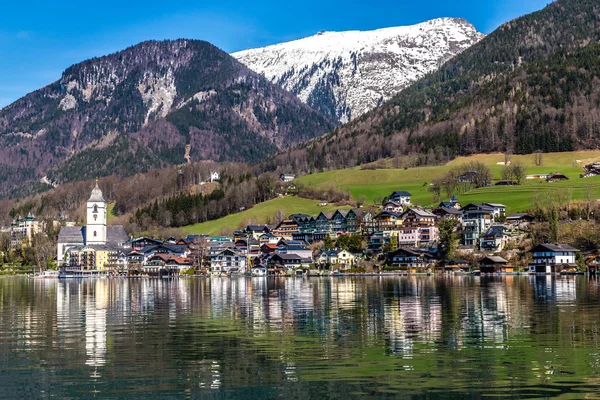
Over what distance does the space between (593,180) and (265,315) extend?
459 ft

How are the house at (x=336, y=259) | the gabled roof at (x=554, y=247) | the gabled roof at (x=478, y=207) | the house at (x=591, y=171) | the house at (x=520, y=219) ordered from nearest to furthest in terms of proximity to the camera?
1. the gabled roof at (x=554, y=247)
2. the house at (x=520, y=219)
3. the house at (x=336, y=259)
4. the gabled roof at (x=478, y=207)
5. the house at (x=591, y=171)

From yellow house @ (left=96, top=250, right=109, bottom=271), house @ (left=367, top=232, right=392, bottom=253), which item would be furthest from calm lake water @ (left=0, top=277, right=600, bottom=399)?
yellow house @ (left=96, top=250, right=109, bottom=271)

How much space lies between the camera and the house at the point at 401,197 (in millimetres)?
191538

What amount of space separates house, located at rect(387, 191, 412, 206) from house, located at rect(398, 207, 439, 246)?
2185 centimetres

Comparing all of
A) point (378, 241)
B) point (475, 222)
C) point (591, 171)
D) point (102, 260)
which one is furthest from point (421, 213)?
point (102, 260)

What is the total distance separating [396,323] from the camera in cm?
4816

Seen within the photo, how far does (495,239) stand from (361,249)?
100 ft

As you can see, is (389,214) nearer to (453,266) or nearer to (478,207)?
(478,207)

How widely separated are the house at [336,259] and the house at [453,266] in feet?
62.7

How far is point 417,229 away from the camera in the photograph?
541ft

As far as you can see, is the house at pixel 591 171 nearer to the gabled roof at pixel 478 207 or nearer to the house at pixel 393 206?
the gabled roof at pixel 478 207

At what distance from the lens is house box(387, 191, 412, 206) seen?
192 metres

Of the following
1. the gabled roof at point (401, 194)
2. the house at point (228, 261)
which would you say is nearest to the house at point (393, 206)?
the gabled roof at point (401, 194)

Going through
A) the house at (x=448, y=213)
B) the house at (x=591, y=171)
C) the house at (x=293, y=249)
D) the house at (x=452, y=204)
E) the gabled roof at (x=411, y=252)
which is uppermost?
the house at (x=591, y=171)
